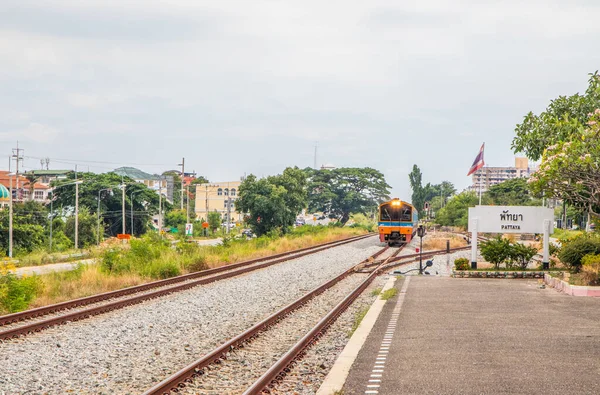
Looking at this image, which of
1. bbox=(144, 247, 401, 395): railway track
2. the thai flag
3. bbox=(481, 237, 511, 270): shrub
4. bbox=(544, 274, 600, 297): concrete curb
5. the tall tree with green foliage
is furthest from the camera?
the tall tree with green foliage

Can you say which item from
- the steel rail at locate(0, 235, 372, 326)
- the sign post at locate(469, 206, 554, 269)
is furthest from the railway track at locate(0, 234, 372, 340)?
the sign post at locate(469, 206, 554, 269)

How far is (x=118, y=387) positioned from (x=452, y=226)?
3010 inches

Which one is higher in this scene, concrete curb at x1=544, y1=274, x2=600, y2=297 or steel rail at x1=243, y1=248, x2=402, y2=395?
concrete curb at x1=544, y1=274, x2=600, y2=297

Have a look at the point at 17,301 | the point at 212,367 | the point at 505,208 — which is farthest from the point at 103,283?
the point at 505,208

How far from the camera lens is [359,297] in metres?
18.4

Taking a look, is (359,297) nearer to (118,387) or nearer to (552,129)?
(552,129)

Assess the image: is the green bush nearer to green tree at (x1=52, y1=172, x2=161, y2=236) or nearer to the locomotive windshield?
the locomotive windshield

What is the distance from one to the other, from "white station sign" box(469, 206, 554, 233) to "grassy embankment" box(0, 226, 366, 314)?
10.3m

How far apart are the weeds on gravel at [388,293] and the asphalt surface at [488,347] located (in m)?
0.49

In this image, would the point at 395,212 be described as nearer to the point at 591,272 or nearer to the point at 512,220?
the point at 512,220

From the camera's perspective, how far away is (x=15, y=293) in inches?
615

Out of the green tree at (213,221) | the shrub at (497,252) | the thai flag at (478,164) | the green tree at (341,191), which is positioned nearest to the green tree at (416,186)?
the green tree at (341,191)

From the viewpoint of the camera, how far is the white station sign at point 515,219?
78.8 ft

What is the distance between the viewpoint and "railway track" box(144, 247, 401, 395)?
845cm
